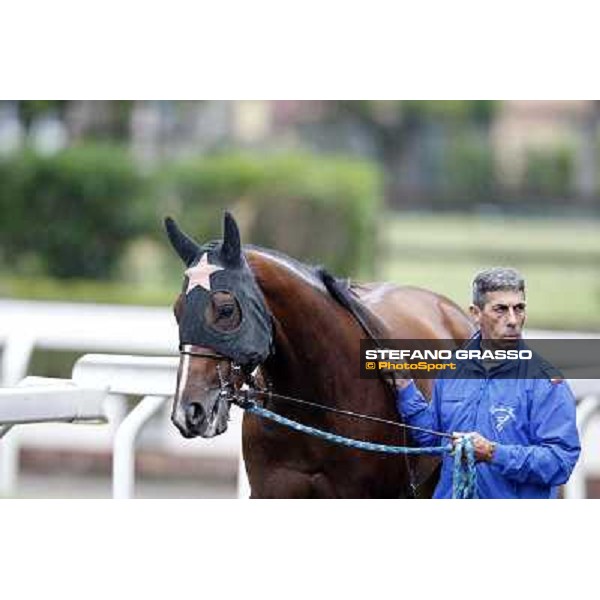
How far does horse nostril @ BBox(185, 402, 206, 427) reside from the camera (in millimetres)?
3723

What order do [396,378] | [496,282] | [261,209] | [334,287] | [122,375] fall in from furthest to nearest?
1. [261,209]
2. [122,375]
3. [334,287]
4. [396,378]
5. [496,282]

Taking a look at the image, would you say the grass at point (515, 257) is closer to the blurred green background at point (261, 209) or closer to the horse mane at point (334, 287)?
the blurred green background at point (261, 209)

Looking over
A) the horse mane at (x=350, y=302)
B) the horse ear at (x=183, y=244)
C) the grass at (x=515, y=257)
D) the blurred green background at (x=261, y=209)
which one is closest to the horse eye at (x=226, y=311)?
the horse ear at (x=183, y=244)

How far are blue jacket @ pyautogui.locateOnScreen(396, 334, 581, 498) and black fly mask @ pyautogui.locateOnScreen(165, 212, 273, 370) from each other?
0.46 metres

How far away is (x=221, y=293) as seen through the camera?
381 cm

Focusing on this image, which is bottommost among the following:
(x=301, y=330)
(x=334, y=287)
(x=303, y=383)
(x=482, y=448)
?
(x=482, y=448)

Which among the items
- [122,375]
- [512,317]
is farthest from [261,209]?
[512,317]

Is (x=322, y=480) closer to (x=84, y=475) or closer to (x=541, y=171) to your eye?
(x=84, y=475)

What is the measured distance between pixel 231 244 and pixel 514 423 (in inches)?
29.7

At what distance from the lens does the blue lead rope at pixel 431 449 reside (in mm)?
3738

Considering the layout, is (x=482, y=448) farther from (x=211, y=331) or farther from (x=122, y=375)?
(x=122, y=375)

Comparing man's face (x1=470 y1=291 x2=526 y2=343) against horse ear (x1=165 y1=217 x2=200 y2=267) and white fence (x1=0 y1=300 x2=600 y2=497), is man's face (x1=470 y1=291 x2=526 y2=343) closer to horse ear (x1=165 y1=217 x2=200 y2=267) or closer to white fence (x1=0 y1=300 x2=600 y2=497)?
white fence (x1=0 y1=300 x2=600 y2=497)

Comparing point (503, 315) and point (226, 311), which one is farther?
point (226, 311)
